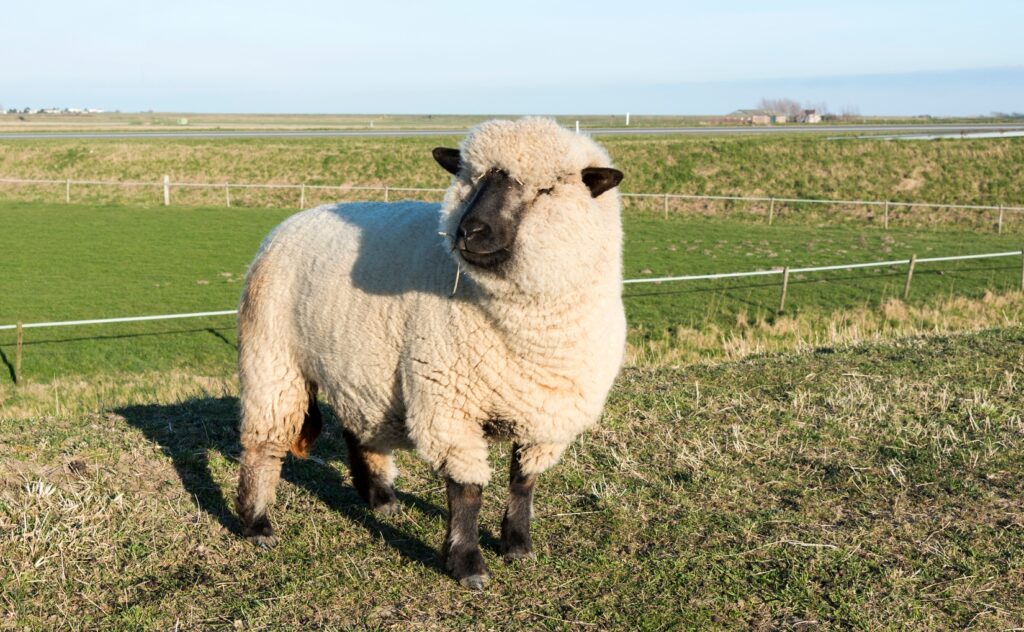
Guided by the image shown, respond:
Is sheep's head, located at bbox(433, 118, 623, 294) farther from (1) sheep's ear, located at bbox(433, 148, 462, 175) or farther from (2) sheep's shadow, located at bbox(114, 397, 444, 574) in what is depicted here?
(2) sheep's shadow, located at bbox(114, 397, 444, 574)

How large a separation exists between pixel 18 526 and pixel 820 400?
6177 millimetres

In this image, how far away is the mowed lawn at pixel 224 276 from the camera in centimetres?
1642

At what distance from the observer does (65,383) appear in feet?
45.0

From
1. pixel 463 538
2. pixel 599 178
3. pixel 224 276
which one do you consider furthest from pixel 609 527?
pixel 224 276

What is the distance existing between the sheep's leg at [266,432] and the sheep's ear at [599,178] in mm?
A: 2296

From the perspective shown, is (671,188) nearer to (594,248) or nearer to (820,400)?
(820,400)

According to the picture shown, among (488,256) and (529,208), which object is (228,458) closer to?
(488,256)

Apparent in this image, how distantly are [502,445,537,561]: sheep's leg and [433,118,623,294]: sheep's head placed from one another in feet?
3.87

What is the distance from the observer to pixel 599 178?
468cm

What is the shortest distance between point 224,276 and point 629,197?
18.5m

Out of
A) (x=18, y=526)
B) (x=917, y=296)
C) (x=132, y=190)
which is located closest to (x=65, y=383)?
(x=18, y=526)

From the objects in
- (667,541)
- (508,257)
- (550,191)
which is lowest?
(667,541)

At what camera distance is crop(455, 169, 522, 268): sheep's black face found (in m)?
4.40

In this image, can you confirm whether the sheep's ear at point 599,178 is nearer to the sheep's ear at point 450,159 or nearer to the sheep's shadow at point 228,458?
the sheep's ear at point 450,159
